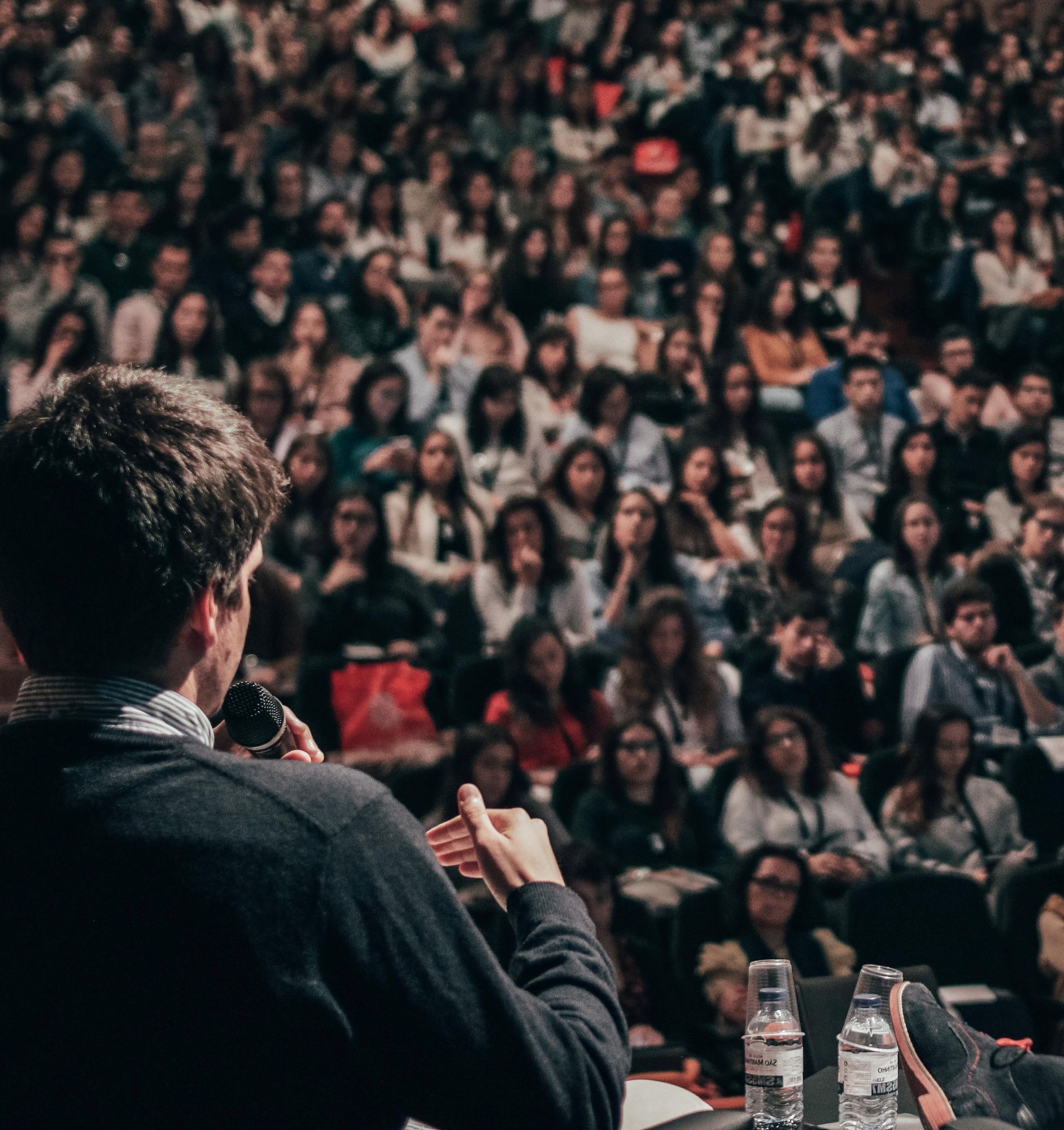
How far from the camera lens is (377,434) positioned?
401cm

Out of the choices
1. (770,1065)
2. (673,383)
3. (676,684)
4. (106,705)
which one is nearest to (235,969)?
(106,705)

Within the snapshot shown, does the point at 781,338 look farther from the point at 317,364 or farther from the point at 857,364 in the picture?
the point at 317,364

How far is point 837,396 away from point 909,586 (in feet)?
3.47

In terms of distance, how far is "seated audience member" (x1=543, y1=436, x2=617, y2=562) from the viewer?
3.91m

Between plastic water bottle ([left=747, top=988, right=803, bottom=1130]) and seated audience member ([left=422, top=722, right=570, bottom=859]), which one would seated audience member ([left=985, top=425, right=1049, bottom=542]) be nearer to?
seated audience member ([left=422, top=722, right=570, bottom=859])

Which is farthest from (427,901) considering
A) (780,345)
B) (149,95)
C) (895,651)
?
(149,95)

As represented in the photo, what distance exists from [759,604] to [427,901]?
321cm

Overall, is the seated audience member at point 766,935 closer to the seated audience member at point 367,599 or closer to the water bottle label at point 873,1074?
the seated audience member at point 367,599

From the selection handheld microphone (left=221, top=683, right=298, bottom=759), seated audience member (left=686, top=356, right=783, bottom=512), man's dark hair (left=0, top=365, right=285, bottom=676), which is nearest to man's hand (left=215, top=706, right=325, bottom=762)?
handheld microphone (left=221, top=683, right=298, bottom=759)

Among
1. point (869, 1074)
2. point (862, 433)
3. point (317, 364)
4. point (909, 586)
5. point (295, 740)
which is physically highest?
point (295, 740)

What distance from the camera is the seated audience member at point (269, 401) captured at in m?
3.84

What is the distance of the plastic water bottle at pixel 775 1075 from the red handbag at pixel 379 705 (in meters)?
2.00

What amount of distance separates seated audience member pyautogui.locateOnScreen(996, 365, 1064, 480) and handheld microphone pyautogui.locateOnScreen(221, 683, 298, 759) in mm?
4265

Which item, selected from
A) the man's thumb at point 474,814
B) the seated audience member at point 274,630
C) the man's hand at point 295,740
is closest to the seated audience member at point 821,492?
the seated audience member at point 274,630
